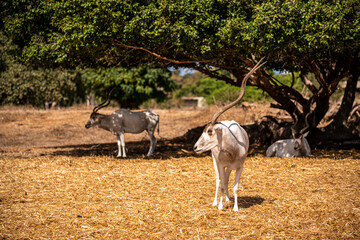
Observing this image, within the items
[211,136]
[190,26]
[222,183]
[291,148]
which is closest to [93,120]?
[190,26]

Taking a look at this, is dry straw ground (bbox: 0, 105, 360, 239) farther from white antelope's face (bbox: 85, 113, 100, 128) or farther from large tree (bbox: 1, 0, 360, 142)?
large tree (bbox: 1, 0, 360, 142)

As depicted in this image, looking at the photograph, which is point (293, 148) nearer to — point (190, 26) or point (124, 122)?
point (190, 26)

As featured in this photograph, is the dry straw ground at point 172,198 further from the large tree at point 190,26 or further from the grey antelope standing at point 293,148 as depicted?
the large tree at point 190,26

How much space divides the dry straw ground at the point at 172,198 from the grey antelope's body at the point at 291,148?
0.37 metres

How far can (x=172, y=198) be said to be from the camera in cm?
675

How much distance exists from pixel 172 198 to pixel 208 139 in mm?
1821

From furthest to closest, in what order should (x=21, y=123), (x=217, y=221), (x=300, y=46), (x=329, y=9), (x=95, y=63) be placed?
(x=21, y=123), (x=95, y=63), (x=300, y=46), (x=329, y=9), (x=217, y=221)

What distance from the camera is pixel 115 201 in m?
6.64

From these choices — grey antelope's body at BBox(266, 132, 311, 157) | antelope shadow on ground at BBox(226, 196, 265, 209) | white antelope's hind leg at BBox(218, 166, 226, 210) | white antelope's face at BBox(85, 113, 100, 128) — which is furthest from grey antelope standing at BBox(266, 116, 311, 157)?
white antelope's face at BBox(85, 113, 100, 128)

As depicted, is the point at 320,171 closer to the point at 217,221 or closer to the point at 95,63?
the point at 217,221

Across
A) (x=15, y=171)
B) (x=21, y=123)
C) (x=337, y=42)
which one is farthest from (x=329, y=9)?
(x=21, y=123)

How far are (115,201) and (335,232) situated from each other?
12.3 feet

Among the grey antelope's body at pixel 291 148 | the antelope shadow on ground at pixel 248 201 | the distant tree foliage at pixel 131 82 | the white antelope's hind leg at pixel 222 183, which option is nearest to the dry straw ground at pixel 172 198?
the antelope shadow on ground at pixel 248 201

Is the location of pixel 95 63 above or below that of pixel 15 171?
above
